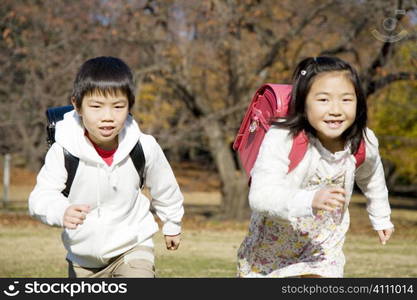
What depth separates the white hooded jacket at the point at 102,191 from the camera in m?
4.39

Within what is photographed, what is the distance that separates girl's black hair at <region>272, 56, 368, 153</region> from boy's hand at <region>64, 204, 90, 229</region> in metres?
1.12

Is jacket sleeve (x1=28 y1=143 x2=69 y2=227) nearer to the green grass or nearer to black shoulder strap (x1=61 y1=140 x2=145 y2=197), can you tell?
black shoulder strap (x1=61 y1=140 x2=145 y2=197)

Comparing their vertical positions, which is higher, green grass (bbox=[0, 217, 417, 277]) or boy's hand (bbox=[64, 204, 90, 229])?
boy's hand (bbox=[64, 204, 90, 229])

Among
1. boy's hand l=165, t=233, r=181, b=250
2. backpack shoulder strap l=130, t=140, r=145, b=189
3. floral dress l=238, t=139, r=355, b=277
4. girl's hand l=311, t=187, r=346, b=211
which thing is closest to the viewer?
girl's hand l=311, t=187, r=346, b=211

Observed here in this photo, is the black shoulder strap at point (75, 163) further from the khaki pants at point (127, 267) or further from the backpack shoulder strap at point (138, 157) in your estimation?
the khaki pants at point (127, 267)

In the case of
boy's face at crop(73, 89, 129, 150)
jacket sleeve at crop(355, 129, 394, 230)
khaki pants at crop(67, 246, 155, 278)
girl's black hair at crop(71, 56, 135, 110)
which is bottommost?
khaki pants at crop(67, 246, 155, 278)

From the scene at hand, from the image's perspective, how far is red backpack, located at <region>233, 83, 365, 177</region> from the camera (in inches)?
163

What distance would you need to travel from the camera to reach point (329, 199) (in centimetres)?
341

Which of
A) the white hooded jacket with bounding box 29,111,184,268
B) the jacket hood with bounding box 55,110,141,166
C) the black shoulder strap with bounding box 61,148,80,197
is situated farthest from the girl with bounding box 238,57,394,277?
the black shoulder strap with bounding box 61,148,80,197

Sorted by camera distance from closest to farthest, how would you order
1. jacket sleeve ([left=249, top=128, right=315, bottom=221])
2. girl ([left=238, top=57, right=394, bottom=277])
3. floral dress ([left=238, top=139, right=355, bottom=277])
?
jacket sleeve ([left=249, top=128, right=315, bottom=221]) → girl ([left=238, top=57, right=394, bottom=277]) → floral dress ([left=238, top=139, right=355, bottom=277])

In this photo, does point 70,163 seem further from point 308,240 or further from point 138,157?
point 308,240

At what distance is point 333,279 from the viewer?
14.0 ft

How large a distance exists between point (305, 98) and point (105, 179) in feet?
Answer: 3.93

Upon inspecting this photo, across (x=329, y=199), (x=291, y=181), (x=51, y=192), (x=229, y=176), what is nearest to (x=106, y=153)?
(x=51, y=192)
